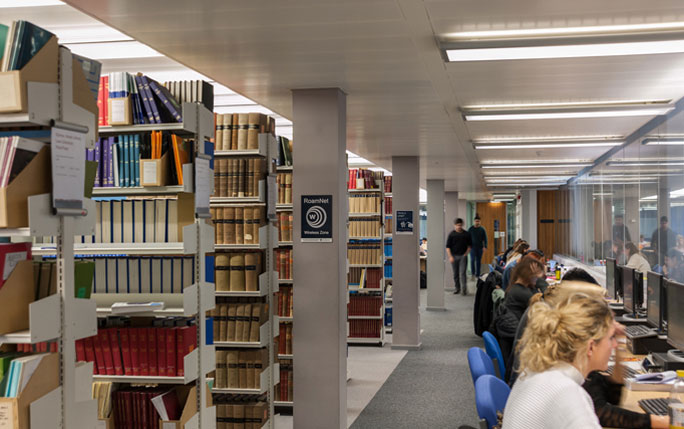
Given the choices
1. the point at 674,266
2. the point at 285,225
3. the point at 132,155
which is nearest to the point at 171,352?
the point at 132,155

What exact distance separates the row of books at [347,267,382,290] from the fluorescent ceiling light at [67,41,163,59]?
4623 mm

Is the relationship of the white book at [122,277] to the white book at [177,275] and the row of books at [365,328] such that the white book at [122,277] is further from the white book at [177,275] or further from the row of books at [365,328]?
→ the row of books at [365,328]

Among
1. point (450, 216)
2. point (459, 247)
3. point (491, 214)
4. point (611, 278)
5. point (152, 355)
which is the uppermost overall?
point (491, 214)

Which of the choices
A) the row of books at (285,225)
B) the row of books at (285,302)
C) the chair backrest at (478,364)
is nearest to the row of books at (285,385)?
the row of books at (285,302)

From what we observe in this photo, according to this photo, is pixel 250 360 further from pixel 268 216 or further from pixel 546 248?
pixel 546 248

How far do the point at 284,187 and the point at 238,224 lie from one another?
132 cm

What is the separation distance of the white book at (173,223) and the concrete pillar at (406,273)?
5754 millimetres

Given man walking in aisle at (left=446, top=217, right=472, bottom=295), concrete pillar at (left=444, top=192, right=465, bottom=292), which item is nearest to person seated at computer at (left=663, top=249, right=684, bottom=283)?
man walking in aisle at (left=446, top=217, right=472, bottom=295)

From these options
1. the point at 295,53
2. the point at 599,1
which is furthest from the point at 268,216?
the point at 599,1

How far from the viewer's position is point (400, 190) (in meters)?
9.49

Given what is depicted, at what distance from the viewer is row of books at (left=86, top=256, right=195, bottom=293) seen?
3908 mm

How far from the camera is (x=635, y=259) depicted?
7.59 m

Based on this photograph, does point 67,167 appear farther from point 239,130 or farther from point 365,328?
point 365,328

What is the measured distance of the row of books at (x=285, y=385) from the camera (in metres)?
6.14
